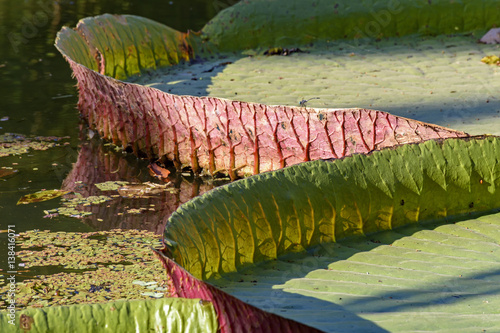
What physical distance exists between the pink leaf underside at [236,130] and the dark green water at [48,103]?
0.14 meters

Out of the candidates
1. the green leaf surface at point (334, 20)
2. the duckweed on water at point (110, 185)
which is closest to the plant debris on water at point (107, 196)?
the duckweed on water at point (110, 185)

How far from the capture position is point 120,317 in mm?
1269

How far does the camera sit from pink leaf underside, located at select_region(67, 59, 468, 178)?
238 cm

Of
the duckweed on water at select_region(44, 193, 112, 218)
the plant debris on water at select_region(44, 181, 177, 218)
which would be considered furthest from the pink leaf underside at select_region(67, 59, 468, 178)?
the duckweed on water at select_region(44, 193, 112, 218)

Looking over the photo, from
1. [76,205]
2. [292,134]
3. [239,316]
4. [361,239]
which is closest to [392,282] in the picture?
[361,239]

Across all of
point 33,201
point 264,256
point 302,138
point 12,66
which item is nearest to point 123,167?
point 33,201

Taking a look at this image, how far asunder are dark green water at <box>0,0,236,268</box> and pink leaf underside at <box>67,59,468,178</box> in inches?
5.5

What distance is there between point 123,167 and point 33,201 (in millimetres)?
500

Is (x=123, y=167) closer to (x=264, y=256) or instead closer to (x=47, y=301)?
(x=47, y=301)

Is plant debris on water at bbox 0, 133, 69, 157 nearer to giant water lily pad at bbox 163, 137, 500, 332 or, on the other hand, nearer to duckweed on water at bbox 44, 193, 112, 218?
duckweed on water at bbox 44, 193, 112, 218

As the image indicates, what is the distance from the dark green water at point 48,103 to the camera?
7.75 ft

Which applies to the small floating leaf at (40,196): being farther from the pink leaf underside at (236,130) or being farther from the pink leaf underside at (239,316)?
the pink leaf underside at (239,316)

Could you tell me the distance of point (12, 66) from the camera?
4438 mm

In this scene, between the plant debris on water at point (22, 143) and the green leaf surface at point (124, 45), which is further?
the green leaf surface at point (124, 45)
